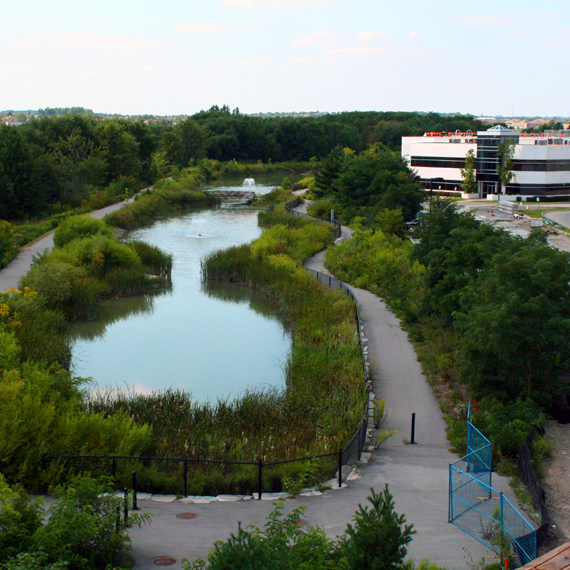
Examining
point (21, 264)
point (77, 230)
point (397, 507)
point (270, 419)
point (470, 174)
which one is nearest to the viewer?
point (397, 507)

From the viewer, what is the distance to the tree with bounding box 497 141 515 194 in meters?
75.2

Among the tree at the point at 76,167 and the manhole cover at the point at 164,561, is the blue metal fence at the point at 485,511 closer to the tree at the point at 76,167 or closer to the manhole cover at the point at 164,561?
the manhole cover at the point at 164,561

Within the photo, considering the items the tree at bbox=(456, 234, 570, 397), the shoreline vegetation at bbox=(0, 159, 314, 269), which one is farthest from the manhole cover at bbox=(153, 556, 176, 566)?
the shoreline vegetation at bbox=(0, 159, 314, 269)

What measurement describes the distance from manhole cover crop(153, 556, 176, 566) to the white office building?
69.1 m

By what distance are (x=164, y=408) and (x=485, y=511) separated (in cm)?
822

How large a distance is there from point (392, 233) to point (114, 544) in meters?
35.5

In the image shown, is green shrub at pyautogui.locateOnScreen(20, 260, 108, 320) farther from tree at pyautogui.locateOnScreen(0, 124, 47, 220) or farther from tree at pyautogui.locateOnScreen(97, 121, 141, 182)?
tree at pyautogui.locateOnScreen(97, 121, 141, 182)

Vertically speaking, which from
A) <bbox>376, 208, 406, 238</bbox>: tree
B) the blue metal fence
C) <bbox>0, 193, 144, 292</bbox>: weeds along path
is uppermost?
<bbox>376, 208, 406, 238</bbox>: tree

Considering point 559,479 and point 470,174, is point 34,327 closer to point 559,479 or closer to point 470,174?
point 559,479

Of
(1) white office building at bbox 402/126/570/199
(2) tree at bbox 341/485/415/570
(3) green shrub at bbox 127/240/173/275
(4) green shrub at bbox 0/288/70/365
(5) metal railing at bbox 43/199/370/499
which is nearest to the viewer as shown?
(2) tree at bbox 341/485/415/570

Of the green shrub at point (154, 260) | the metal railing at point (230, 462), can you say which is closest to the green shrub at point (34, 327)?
the metal railing at point (230, 462)

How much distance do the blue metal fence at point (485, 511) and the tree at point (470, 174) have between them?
6919cm

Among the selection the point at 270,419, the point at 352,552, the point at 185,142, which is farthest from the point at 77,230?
the point at 185,142

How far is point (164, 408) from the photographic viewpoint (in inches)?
649
